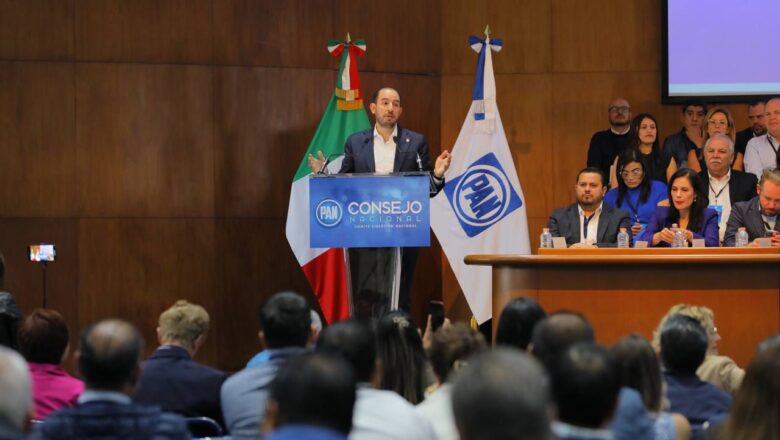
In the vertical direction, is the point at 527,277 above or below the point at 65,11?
below

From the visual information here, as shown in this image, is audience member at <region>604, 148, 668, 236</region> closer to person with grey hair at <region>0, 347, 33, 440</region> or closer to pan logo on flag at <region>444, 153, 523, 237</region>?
pan logo on flag at <region>444, 153, 523, 237</region>

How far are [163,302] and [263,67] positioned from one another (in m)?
1.97

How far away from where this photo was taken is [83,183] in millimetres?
8375

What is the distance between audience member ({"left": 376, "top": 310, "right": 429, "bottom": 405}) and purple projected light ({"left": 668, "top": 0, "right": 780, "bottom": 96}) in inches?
238

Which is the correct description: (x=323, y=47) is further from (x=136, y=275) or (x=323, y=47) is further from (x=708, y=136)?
(x=708, y=136)

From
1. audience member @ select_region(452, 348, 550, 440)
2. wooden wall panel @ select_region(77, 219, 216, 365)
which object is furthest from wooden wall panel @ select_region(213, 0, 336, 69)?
audience member @ select_region(452, 348, 550, 440)

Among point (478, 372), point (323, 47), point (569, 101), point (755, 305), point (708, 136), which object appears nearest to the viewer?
point (478, 372)

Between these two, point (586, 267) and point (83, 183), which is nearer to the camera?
point (586, 267)

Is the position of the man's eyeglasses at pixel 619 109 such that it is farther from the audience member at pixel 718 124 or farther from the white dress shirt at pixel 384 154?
the white dress shirt at pixel 384 154

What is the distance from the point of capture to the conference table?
18.9 feet

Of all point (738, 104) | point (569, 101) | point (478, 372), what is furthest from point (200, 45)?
point (478, 372)

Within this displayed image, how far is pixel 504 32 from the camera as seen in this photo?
9.66 m

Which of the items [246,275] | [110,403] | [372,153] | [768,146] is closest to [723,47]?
[768,146]

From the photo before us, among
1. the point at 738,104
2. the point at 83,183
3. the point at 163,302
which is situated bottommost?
the point at 163,302
